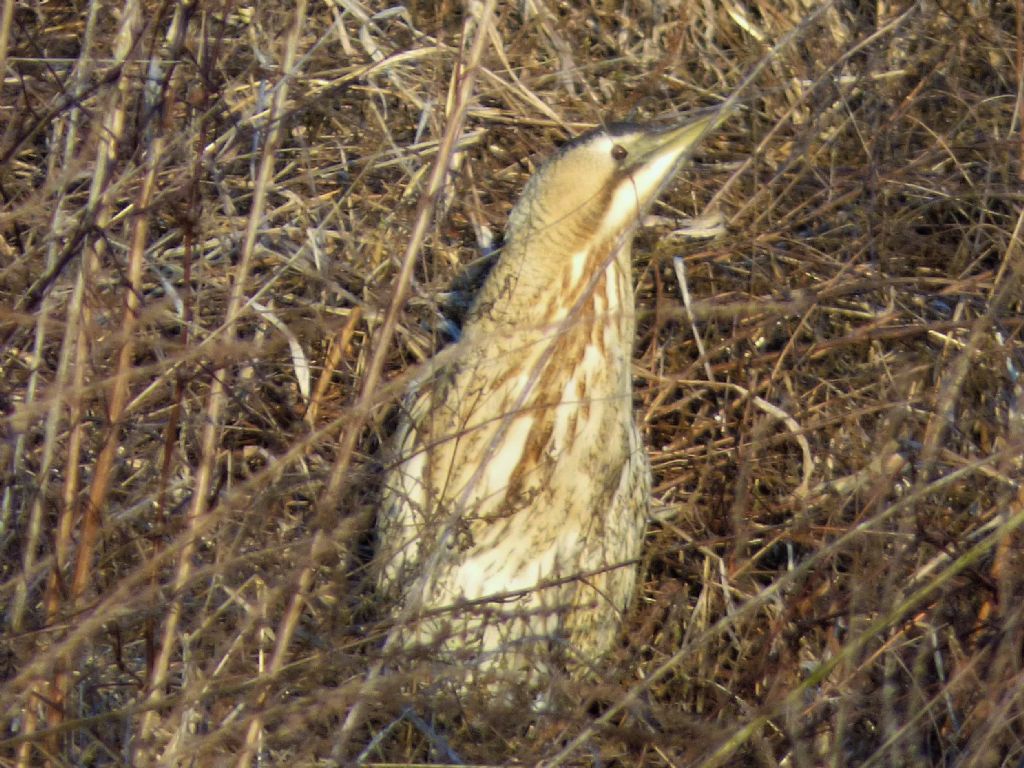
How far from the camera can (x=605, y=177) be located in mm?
2500

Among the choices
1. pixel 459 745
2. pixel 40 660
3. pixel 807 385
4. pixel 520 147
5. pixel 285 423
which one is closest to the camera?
Answer: pixel 40 660

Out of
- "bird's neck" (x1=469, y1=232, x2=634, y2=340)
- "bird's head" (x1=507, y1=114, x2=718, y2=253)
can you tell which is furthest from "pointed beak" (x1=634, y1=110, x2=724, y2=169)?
"bird's neck" (x1=469, y1=232, x2=634, y2=340)

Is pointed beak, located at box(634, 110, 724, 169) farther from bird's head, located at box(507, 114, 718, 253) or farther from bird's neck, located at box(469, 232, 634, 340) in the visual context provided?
Answer: bird's neck, located at box(469, 232, 634, 340)

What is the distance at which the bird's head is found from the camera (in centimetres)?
250

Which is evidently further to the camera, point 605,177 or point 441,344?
point 441,344

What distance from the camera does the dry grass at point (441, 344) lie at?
172 centimetres

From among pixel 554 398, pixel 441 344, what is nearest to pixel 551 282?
pixel 554 398

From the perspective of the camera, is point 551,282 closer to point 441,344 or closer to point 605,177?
point 605,177

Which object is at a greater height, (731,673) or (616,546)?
(616,546)

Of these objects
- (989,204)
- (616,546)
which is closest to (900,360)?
(989,204)

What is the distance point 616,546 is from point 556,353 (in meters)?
0.36

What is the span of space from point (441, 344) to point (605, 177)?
64 centimetres

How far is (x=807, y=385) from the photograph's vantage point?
316 centimetres

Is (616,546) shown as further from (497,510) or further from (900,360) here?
(900,360)
